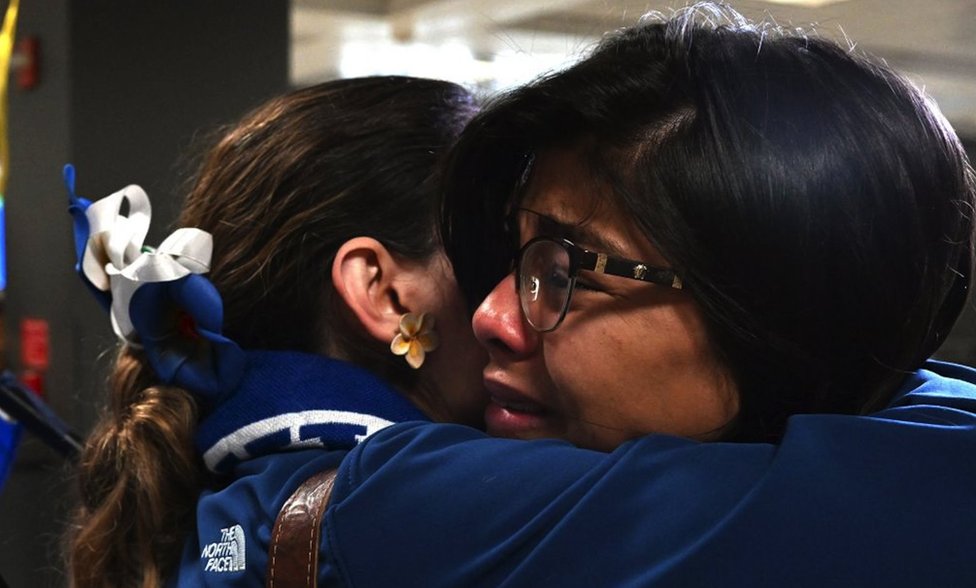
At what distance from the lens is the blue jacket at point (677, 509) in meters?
0.86

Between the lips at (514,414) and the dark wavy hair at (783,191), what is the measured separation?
181 mm

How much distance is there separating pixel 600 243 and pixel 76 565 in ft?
2.39

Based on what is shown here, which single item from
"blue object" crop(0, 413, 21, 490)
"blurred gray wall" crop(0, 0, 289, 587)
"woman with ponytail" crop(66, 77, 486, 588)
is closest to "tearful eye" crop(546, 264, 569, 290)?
"woman with ponytail" crop(66, 77, 486, 588)

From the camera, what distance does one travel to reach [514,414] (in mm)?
1148

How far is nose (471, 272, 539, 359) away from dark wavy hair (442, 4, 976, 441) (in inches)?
5.8

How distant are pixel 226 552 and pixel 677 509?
431 mm

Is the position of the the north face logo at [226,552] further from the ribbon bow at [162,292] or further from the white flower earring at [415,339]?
the white flower earring at [415,339]

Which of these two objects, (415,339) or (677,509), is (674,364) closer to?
(677,509)

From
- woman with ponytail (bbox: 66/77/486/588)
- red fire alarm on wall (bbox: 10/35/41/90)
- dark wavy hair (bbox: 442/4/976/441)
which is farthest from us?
red fire alarm on wall (bbox: 10/35/41/90)

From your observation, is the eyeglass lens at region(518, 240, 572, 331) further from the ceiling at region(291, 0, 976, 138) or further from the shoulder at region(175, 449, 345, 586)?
the ceiling at region(291, 0, 976, 138)

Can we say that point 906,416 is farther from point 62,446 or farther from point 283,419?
point 62,446

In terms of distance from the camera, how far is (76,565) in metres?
1.34

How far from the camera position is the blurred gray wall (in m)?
3.12

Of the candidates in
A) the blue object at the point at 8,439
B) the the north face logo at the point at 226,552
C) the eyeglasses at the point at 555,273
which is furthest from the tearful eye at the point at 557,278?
the blue object at the point at 8,439
